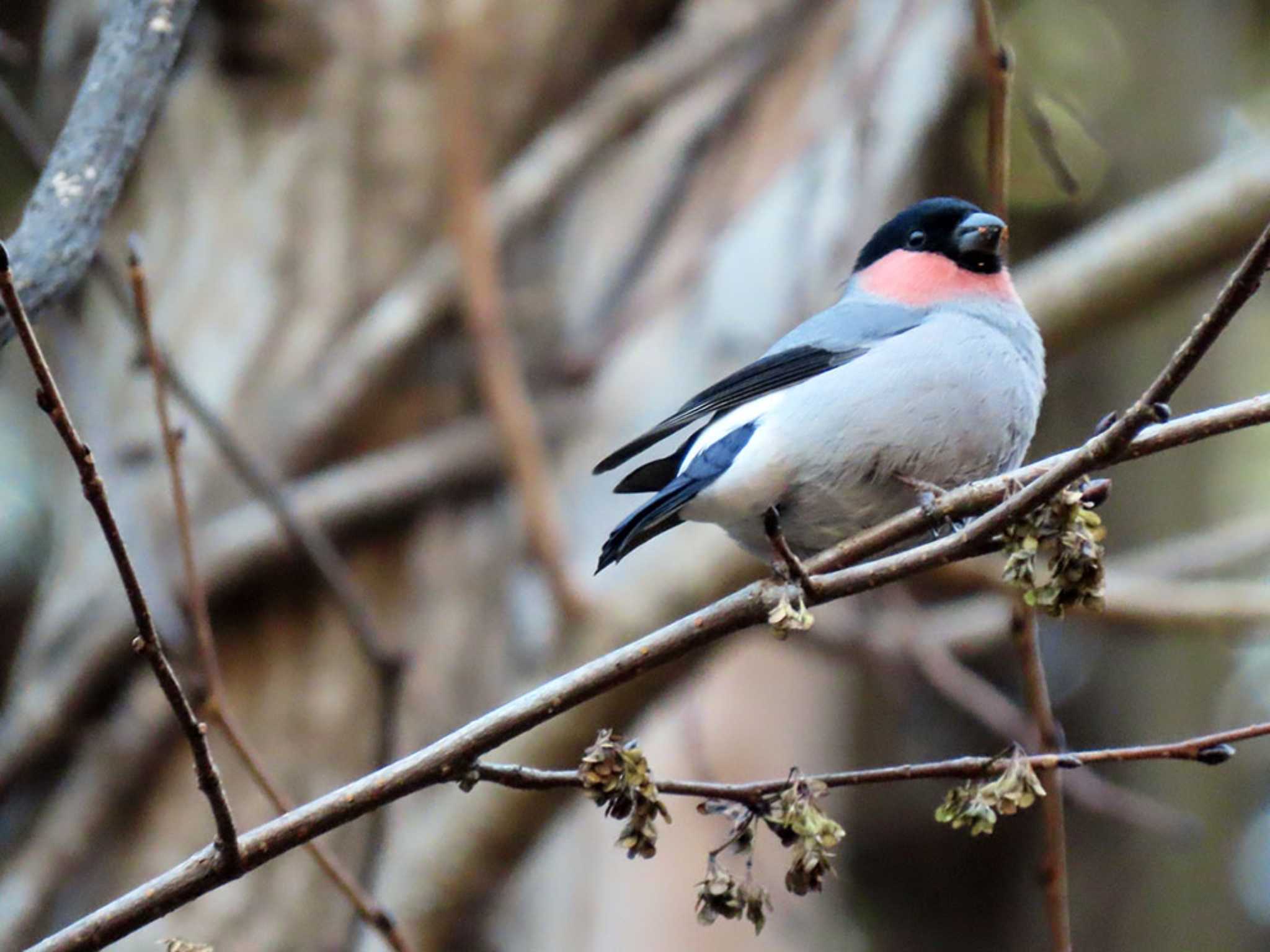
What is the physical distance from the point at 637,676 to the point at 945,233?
156 cm

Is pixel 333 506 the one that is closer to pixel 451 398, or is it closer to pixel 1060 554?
pixel 451 398

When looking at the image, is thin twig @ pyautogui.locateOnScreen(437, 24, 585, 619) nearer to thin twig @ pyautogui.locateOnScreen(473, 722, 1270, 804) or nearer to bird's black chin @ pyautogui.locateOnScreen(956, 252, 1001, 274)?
bird's black chin @ pyautogui.locateOnScreen(956, 252, 1001, 274)

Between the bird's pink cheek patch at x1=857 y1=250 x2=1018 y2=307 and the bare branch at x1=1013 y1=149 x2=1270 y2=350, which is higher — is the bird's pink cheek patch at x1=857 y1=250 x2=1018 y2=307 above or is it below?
above

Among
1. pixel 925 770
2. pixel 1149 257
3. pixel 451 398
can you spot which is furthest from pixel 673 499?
pixel 451 398

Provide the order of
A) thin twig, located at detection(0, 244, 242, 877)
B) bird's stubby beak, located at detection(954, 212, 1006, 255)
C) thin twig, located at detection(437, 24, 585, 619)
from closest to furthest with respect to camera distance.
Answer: thin twig, located at detection(0, 244, 242, 877), bird's stubby beak, located at detection(954, 212, 1006, 255), thin twig, located at detection(437, 24, 585, 619)

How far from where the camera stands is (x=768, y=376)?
2.11 meters

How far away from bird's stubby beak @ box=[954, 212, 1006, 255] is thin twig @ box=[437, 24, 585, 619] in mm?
998

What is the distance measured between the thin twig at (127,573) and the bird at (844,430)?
0.68 m

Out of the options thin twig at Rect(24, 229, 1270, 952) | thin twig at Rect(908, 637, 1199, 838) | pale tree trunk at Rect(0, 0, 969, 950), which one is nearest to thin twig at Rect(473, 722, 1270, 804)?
thin twig at Rect(24, 229, 1270, 952)

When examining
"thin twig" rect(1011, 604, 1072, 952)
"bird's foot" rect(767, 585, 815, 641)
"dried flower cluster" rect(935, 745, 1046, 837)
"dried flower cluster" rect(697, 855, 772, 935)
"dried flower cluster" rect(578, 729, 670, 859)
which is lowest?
"thin twig" rect(1011, 604, 1072, 952)

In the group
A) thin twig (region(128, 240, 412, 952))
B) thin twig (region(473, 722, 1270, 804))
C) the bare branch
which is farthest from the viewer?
the bare branch

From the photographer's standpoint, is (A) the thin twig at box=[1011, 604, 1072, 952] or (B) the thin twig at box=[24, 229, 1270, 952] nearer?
(B) the thin twig at box=[24, 229, 1270, 952]

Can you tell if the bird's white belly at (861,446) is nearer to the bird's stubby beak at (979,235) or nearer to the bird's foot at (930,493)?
the bird's foot at (930,493)

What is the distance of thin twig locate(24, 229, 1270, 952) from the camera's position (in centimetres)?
106
